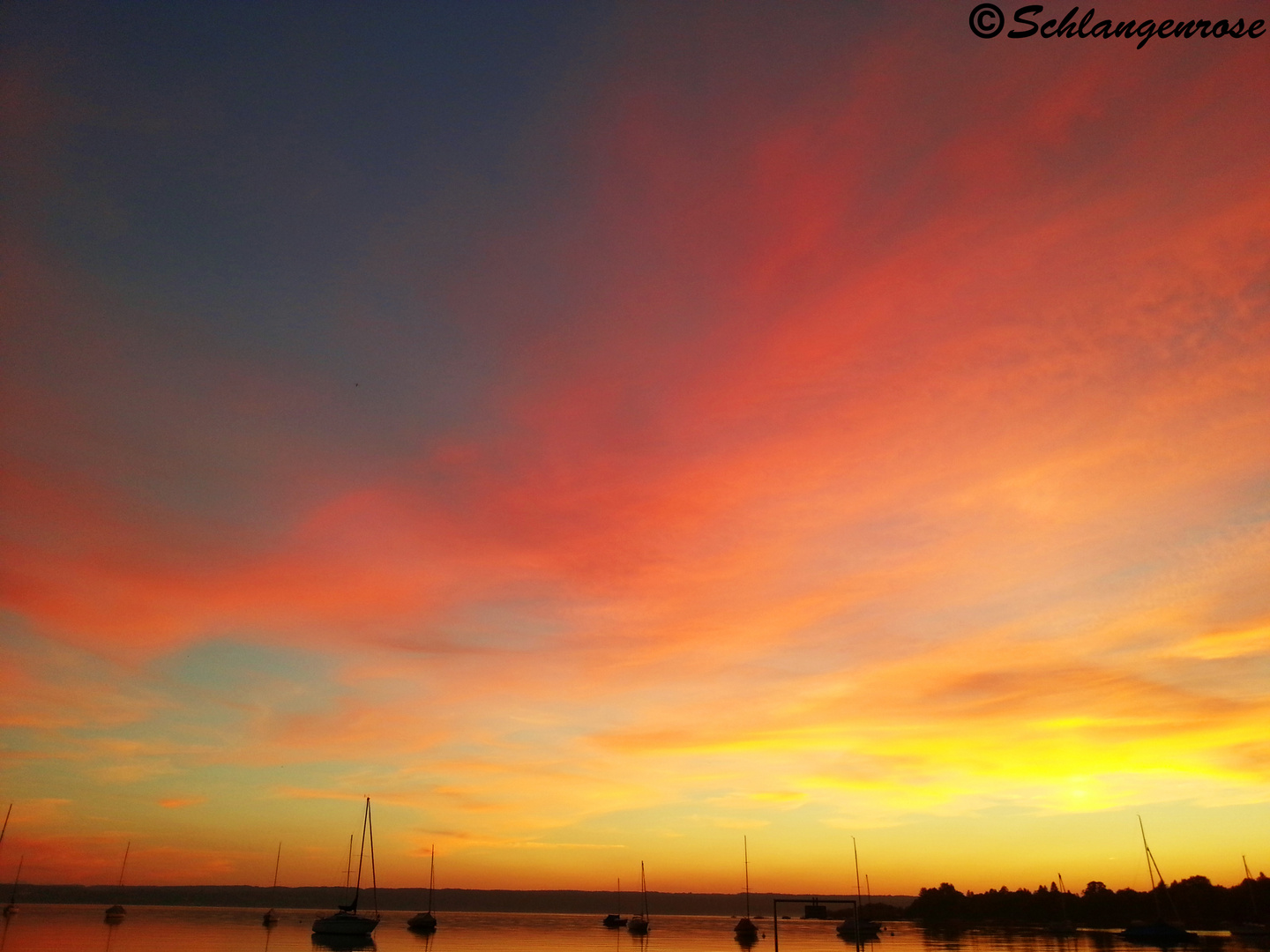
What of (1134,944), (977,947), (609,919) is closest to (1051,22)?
(977,947)

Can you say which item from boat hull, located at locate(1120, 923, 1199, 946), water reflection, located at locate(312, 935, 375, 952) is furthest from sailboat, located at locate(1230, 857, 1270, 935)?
water reflection, located at locate(312, 935, 375, 952)

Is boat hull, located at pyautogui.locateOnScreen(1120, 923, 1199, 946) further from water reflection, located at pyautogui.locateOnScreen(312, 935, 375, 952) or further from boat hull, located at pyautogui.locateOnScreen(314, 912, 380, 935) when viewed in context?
boat hull, located at pyautogui.locateOnScreen(314, 912, 380, 935)

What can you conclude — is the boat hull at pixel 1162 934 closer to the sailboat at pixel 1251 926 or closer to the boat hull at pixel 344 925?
the sailboat at pixel 1251 926

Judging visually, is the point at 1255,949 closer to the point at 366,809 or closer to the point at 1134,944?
the point at 1134,944

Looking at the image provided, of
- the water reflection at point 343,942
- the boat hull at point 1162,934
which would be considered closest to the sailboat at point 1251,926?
the boat hull at point 1162,934

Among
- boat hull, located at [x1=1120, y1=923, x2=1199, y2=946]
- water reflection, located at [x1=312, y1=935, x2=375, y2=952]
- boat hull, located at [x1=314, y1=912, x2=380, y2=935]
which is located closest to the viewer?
water reflection, located at [x1=312, y1=935, x2=375, y2=952]

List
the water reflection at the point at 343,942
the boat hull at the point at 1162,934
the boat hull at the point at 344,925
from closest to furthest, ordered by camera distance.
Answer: the water reflection at the point at 343,942, the boat hull at the point at 344,925, the boat hull at the point at 1162,934

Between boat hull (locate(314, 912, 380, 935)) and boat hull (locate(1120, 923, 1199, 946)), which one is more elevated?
boat hull (locate(314, 912, 380, 935))

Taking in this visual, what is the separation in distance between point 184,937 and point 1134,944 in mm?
144391

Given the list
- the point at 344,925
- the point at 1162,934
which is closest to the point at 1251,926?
the point at 1162,934

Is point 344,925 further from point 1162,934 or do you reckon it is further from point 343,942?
point 1162,934

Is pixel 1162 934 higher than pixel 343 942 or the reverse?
the reverse

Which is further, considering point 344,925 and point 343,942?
point 343,942

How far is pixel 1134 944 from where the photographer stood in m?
127
